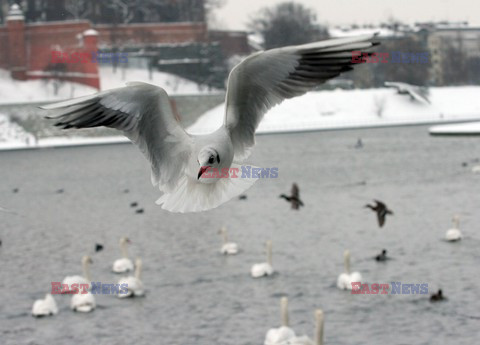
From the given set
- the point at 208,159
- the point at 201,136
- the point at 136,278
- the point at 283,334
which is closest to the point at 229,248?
the point at 136,278

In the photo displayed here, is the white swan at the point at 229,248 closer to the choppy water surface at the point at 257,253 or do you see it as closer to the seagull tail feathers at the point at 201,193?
the choppy water surface at the point at 257,253

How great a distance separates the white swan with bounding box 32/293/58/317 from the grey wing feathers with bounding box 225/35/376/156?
37.7 feet

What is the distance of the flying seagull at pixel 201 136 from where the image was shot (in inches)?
144

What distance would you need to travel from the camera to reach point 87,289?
1593 cm

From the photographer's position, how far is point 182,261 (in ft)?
65.1

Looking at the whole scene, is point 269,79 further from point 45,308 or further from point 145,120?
point 45,308

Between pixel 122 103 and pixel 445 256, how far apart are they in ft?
51.2

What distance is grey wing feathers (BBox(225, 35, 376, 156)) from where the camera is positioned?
11.9 ft

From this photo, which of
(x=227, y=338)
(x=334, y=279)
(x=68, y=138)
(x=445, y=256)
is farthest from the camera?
(x=68, y=138)

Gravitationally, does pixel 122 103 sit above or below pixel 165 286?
above

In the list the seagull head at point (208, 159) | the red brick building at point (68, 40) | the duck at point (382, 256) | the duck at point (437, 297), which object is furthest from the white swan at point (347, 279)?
the red brick building at point (68, 40)

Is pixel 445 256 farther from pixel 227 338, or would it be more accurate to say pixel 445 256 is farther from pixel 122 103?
pixel 122 103

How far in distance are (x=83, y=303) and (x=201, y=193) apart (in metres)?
11.6

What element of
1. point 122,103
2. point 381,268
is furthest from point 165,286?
point 122,103
